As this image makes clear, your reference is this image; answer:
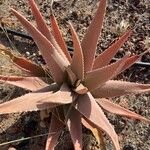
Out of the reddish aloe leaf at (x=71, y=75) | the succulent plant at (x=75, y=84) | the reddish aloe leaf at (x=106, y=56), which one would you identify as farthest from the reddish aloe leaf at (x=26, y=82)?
the reddish aloe leaf at (x=106, y=56)

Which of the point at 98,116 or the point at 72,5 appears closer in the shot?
the point at 98,116

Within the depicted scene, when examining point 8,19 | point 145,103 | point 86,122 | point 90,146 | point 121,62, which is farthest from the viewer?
point 8,19

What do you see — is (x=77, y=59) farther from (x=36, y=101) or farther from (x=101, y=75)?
(x=36, y=101)

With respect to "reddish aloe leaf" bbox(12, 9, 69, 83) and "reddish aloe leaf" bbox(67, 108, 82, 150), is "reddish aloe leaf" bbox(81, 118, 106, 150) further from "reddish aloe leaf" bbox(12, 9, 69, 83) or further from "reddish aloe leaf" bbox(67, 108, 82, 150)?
"reddish aloe leaf" bbox(12, 9, 69, 83)

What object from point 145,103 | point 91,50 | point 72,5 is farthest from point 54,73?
point 72,5

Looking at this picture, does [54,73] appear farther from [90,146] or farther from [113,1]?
[113,1]

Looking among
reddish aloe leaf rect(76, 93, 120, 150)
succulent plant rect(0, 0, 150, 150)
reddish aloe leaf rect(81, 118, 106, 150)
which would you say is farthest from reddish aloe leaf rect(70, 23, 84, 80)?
reddish aloe leaf rect(81, 118, 106, 150)

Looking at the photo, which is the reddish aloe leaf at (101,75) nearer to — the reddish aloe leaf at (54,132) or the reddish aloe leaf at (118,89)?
the reddish aloe leaf at (118,89)
